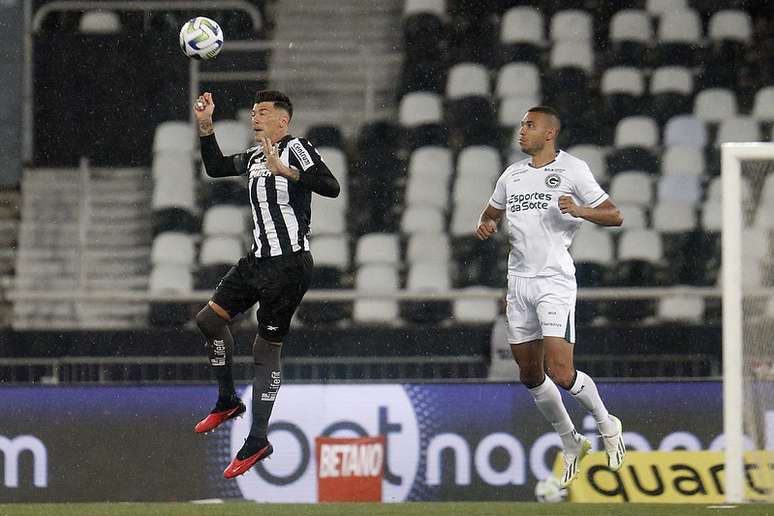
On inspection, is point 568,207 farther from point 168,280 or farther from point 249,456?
point 168,280

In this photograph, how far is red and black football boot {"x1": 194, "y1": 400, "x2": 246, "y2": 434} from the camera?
8.62m

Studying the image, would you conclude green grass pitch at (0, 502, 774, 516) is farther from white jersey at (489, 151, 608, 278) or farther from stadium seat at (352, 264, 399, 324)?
stadium seat at (352, 264, 399, 324)

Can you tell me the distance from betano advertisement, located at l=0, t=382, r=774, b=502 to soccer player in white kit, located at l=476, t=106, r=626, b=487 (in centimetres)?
193

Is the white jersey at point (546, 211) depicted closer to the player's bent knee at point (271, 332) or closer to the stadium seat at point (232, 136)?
the player's bent knee at point (271, 332)

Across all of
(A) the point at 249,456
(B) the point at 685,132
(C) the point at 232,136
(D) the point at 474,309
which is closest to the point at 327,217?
(C) the point at 232,136

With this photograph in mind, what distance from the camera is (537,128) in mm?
8984

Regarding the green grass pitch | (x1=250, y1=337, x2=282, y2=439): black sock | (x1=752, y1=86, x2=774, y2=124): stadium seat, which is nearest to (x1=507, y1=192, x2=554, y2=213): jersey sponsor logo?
(x1=250, y1=337, x2=282, y2=439): black sock

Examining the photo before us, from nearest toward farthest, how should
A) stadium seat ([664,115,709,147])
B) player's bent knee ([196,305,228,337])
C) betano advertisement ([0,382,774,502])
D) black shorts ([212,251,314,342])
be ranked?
black shorts ([212,251,314,342]) → player's bent knee ([196,305,228,337]) → betano advertisement ([0,382,774,502]) → stadium seat ([664,115,709,147])

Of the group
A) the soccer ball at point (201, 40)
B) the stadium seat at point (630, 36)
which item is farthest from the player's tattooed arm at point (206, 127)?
the stadium seat at point (630, 36)

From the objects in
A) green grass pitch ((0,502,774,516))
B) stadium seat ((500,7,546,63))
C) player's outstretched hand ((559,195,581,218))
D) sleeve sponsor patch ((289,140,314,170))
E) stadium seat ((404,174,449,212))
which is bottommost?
green grass pitch ((0,502,774,516))

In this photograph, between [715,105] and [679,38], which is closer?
[715,105]

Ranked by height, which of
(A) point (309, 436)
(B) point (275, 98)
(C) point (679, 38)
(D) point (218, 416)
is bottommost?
(A) point (309, 436)

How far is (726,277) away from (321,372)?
433 cm

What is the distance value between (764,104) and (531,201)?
22.2ft
